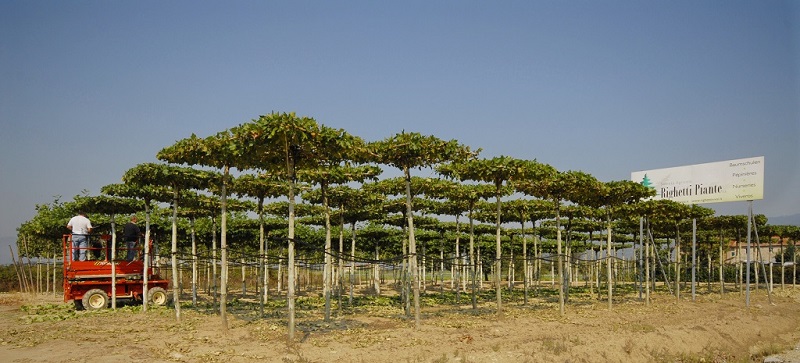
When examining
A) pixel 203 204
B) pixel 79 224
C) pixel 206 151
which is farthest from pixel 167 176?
pixel 79 224

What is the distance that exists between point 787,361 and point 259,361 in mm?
12726

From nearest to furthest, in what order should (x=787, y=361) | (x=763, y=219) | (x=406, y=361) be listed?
(x=406, y=361)
(x=787, y=361)
(x=763, y=219)

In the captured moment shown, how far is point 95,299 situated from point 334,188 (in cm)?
965

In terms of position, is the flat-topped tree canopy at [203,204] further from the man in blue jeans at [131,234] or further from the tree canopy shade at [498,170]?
the tree canopy shade at [498,170]

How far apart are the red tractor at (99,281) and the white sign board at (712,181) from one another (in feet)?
77.4

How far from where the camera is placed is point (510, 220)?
3150 centimetres

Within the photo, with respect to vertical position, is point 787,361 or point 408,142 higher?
point 408,142

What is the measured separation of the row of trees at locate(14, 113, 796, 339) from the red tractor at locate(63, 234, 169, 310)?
1789mm

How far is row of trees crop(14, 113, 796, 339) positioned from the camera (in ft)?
45.7

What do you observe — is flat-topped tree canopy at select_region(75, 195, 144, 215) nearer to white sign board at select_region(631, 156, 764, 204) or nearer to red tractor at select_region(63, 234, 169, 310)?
red tractor at select_region(63, 234, 169, 310)

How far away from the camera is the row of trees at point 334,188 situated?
45.7 ft

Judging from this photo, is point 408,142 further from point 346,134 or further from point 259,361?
point 259,361

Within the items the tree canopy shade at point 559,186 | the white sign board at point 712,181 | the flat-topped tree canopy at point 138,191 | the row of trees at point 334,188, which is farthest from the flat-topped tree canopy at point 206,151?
the white sign board at point 712,181

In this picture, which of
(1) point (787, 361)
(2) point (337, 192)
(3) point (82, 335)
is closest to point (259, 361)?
(3) point (82, 335)
